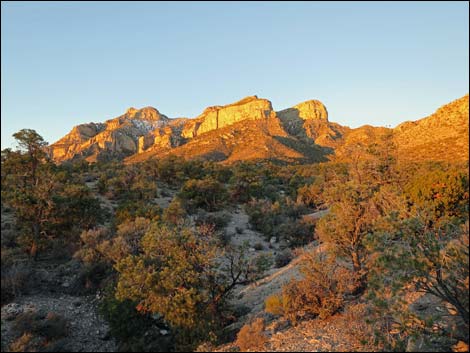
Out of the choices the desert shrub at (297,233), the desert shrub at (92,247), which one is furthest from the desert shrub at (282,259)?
the desert shrub at (92,247)

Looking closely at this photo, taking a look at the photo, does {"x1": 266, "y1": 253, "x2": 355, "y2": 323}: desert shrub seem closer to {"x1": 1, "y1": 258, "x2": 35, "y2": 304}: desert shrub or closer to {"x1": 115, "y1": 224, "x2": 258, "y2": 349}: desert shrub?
{"x1": 115, "y1": 224, "x2": 258, "y2": 349}: desert shrub

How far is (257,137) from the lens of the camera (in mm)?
85438

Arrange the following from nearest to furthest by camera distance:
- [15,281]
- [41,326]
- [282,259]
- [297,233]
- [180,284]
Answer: [180,284]
[41,326]
[15,281]
[282,259]
[297,233]

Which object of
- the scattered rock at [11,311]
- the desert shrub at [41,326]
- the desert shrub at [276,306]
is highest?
the scattered rock at [11,311]

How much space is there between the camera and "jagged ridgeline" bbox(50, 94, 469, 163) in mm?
28047

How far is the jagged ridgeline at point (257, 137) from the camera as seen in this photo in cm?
2805

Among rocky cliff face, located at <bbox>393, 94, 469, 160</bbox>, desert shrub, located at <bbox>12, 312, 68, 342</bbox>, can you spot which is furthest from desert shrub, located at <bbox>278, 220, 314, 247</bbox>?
desert shrub, located at <bbox>12, 312, 68, 342</bbox>

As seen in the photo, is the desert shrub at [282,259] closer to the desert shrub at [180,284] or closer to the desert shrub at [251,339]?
the desert shrub at [180,284]

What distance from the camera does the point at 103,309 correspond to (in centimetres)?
989

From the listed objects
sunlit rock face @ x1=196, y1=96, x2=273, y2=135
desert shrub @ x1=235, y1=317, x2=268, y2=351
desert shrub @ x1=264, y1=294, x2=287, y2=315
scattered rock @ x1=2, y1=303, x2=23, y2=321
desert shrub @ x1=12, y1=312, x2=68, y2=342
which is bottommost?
desert shrub @ x1=235, y1=317, x2=268, y2=351

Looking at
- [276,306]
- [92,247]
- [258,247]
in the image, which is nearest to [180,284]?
[276,306]

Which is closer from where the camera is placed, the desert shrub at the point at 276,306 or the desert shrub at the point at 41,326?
the desert shrub at the point at 41,326

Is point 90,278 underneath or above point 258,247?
above

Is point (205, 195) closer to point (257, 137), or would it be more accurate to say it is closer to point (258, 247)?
point (258, 247)
